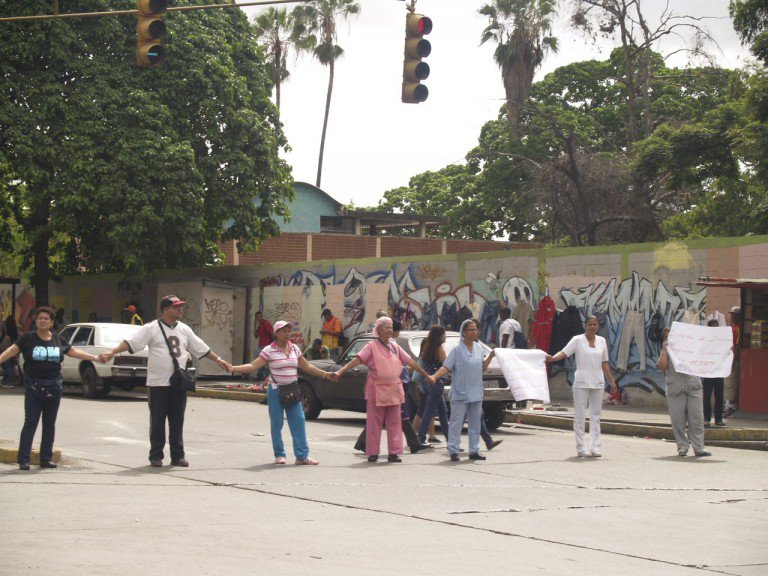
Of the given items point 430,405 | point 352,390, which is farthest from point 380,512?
point 352,390

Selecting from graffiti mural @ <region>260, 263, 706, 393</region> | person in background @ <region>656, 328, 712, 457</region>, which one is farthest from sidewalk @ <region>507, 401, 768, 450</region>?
person in background @ <region>656, 328, 712, 457</region>

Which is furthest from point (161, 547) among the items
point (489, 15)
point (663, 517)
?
point (489, 15)

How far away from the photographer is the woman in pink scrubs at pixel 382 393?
1348 centimetres

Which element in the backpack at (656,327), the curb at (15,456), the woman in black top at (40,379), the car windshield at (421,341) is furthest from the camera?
the backpack at (656,327)

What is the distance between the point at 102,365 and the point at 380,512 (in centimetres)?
1614

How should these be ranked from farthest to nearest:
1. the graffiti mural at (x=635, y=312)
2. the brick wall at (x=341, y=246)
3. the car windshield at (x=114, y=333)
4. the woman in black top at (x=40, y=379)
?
1. the brick wall at (x=341, y=246)
2. the car windshield at (x=114, y=333)
3. the graffiti mural at (x=635, y=312)
4. the woman in black top at (x=40, y=379)

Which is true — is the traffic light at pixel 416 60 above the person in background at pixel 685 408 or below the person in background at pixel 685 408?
above

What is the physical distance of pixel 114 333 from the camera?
25.5 meters

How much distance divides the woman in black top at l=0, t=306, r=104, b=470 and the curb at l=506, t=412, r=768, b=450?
978 centimetres

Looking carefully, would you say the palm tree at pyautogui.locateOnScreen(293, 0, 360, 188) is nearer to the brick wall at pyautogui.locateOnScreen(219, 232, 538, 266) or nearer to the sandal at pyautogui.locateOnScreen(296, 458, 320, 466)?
the brick wall at pyautogui.locateOnScreen(219, 232, 538, 266)

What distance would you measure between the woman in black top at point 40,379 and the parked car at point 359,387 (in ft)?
23.2

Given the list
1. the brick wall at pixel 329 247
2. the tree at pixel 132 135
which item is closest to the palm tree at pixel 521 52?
the brick wall at pixel 329 247

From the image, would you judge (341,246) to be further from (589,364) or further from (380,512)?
(380,512)

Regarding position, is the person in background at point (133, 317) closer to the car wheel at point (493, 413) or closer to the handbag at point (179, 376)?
the car wheel at point (493, 413)
